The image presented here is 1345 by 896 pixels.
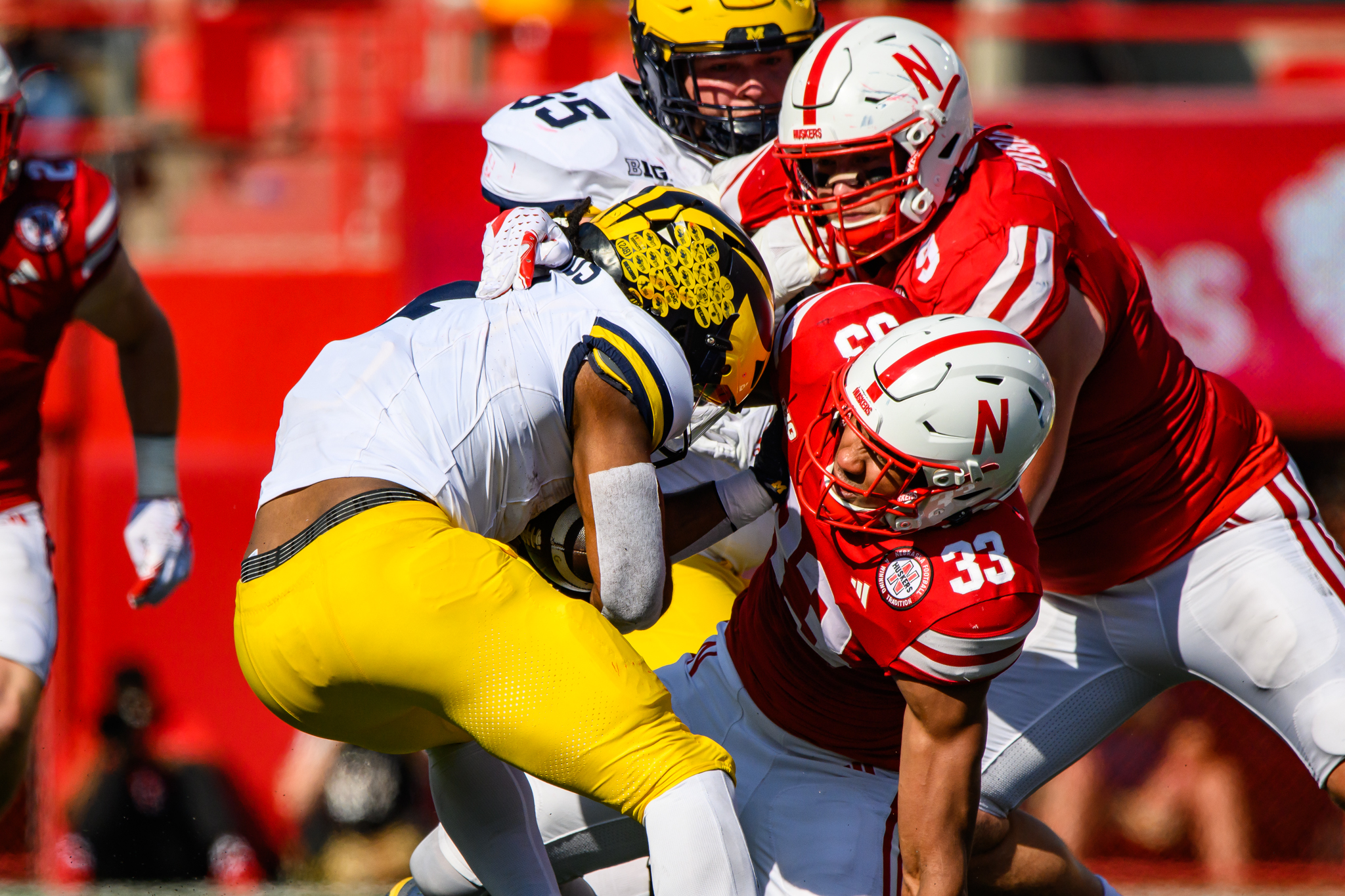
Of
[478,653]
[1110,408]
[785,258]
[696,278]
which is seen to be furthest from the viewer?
[785,258]

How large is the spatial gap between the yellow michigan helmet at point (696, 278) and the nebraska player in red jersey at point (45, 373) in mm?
2008

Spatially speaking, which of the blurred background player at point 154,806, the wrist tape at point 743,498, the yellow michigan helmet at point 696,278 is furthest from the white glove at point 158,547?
the blurred background player at point 154,806

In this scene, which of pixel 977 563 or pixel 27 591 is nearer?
pixel 977 563

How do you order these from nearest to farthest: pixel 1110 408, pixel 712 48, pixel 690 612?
pixel 1110 408
pixel 690 612
pixel 712 48

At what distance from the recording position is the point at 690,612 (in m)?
3.55

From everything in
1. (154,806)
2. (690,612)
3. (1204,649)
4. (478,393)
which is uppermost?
(478,393)

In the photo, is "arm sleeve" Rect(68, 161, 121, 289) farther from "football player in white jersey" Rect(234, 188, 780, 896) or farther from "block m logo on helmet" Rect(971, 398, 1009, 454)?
"block m logo on helmet" Rect(971, 398, 1009, 454)

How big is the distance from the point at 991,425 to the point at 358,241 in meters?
5.35

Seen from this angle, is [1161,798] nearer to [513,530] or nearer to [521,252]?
[513,530]

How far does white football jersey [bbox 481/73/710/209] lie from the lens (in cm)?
357

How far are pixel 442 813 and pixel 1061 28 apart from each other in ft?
19.6

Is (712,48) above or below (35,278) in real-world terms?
above

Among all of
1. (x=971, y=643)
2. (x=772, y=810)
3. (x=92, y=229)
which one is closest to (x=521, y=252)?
(x=971, y=643)

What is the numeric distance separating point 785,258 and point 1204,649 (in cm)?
121
